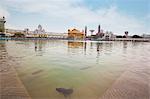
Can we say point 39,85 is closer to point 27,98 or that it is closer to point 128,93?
point 27,98

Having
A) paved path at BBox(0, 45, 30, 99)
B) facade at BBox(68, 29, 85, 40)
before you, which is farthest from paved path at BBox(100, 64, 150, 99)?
facade at BBox(68, 29, 85, 40)

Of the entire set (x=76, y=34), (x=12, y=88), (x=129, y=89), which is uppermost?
(x=76, y=34)

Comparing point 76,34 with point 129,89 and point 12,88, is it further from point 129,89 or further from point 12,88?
point 12,88

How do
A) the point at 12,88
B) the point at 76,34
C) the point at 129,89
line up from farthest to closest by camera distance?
the point at 76,34
the point at 129,89
the point at 12,88

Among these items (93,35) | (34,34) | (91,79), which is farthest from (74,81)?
(93,35)

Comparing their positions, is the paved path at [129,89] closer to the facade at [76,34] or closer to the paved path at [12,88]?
the paved path at [12,88]

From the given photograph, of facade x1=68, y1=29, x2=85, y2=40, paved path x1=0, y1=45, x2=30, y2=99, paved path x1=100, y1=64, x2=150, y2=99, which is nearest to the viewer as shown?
paved path x1=0, y1=45, x2=30, y2=99

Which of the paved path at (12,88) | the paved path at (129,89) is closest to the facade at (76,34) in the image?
the paved path at (129,89)

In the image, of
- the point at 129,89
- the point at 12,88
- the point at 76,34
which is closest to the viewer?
the point at 12,88

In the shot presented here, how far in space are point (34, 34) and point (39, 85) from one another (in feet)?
521

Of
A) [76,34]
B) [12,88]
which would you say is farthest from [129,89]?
[76,34]

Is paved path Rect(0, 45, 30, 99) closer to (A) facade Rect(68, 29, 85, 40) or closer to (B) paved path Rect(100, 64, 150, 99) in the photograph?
(B) paved path Rect(100, 64, 150, 99)

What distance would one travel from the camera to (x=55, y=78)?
884cm

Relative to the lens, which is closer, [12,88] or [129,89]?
[12,88]
